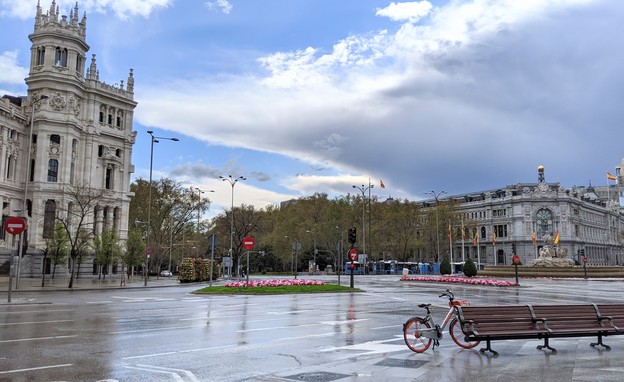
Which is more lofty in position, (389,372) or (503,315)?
(503,315)

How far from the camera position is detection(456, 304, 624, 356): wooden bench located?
10.3m

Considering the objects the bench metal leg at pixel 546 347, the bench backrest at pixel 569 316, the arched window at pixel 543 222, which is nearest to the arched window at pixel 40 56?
the bench backrest at pixel 569 316

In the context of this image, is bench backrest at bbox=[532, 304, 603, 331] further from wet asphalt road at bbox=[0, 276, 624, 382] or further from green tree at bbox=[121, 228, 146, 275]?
green tree at bbox=[121, 228, 146, 275]

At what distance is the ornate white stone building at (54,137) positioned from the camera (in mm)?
63875

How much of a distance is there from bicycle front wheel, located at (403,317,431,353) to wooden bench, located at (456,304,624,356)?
1.00 m

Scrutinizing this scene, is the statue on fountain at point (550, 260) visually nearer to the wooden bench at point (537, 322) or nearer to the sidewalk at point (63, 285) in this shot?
the sidewalk at point (63, 285)

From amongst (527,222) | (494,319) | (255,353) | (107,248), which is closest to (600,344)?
(494,319)

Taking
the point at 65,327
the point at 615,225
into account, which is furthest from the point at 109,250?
the point at 615,225

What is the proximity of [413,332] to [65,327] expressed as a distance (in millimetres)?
9588

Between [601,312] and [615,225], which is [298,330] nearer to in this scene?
[601,312]

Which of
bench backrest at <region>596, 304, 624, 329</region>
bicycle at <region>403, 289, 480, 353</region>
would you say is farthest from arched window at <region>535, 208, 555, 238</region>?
bicycle at <region>403, 289, 480, 353</region>

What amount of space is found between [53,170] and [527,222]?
11363 cm

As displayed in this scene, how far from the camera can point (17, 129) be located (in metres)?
66.0

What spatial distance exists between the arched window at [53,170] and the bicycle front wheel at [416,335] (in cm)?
6626
